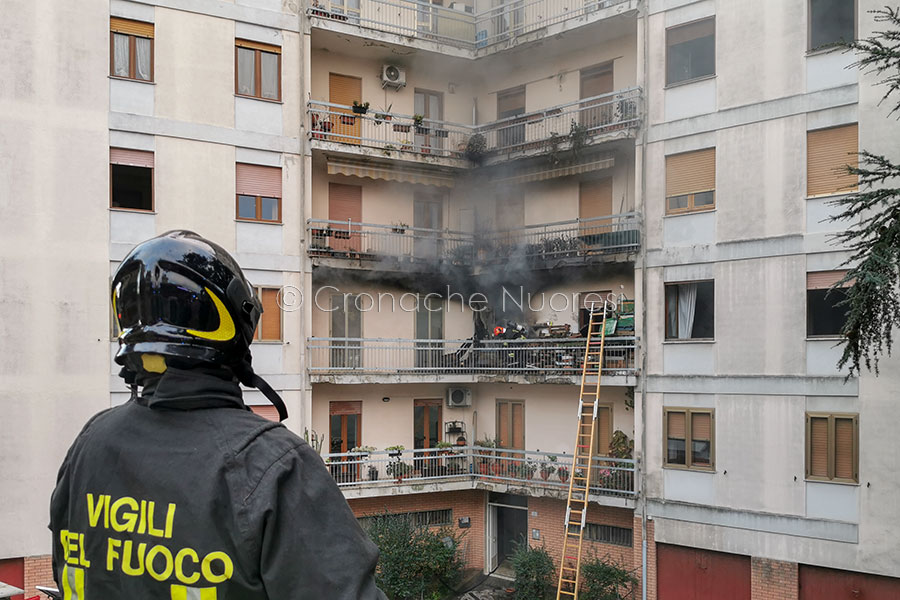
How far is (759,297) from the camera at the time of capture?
65.0ft

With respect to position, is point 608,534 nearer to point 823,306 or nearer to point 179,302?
point 823,306

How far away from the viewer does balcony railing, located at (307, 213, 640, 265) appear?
23.0 m

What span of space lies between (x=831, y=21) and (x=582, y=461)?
40.8ft

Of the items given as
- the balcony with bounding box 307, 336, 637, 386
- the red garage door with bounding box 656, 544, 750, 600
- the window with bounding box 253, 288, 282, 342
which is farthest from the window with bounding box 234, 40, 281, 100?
the red garage door with bounding box 656, 544, 750, 600

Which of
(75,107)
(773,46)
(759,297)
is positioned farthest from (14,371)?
(773,46)

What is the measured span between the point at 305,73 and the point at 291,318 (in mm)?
6577

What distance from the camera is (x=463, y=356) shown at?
2592 centimetres

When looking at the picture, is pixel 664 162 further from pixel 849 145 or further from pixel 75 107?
pixel 75 107

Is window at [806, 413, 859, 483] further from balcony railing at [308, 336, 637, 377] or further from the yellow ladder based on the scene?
the yellow ladder

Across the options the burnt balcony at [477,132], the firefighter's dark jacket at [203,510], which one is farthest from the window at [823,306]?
the firefighter's dark jacket at [203,510]

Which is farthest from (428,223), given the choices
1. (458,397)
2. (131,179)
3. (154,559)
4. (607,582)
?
(154,559)

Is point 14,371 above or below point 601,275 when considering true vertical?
below

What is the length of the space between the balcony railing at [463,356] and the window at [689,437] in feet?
5.29

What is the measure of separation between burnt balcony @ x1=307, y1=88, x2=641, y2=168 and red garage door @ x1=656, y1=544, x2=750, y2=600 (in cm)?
1053
